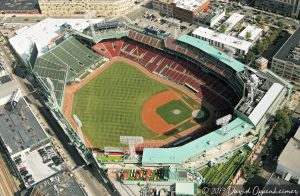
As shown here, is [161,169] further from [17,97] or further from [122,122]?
[17,97]

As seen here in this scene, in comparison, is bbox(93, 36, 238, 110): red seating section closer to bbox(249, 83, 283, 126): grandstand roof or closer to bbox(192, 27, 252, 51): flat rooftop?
bbox(249, 83, 283, 126): grandstand roof

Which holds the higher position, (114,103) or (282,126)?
(282,126)

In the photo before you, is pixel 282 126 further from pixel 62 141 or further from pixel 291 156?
pixel 62 141

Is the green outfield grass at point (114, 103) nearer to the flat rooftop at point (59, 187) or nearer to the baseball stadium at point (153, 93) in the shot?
the baseball stadium at point (153, 93)

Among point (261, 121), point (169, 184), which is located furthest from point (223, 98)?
point (169, 184)

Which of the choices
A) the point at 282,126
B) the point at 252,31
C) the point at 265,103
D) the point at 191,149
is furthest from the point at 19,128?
the point at 252,31

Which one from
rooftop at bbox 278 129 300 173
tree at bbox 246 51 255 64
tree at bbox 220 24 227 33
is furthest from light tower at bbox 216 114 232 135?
tree at bbox 220 24 227 33
